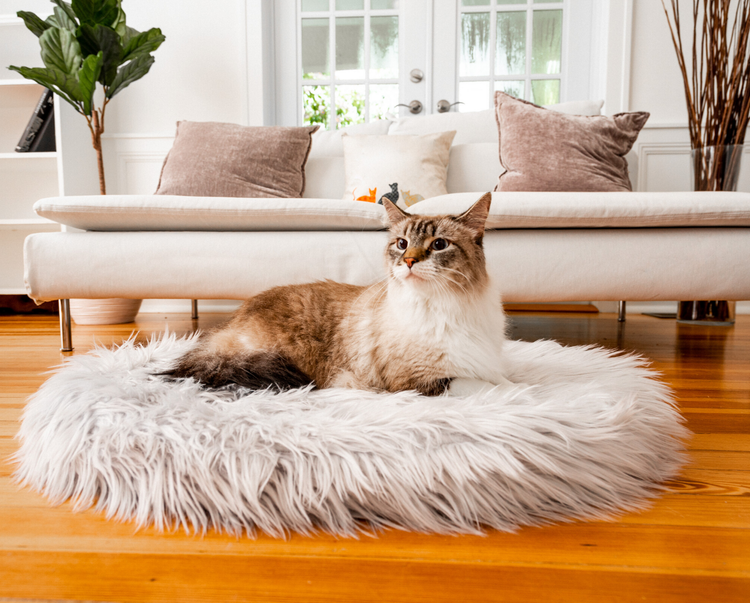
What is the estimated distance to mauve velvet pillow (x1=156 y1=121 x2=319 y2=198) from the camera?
2.39 metres

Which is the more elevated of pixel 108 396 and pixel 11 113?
pixel 11 113

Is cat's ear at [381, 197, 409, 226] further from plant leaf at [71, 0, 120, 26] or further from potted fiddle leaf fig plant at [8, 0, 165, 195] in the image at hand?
plant leaf at [71, 0, 120, 26]

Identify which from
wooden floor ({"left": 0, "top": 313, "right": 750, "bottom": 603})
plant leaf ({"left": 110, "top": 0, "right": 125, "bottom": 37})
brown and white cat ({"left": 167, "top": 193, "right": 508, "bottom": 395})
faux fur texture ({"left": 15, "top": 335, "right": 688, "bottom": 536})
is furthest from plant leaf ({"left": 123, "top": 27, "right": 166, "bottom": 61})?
wooden floor ({"left": 0, "top": 313, "right": 750, "bottom": 603})

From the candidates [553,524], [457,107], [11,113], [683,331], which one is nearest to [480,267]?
[553,524]

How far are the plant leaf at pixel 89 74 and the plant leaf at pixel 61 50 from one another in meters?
0.05

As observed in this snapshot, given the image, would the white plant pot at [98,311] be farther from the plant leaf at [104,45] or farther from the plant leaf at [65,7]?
the plant leaf at [65,7]

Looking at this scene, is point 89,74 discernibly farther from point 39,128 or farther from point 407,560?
point 407,560

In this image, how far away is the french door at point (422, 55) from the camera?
128 inches

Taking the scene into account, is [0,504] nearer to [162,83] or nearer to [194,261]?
[194,261]

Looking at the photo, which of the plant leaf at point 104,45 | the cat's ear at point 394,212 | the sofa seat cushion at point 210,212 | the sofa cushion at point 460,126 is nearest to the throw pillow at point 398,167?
the sofa cushion at point 460,126

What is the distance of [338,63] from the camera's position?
3.41 metres

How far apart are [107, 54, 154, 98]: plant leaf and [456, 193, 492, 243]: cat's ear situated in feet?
7.87

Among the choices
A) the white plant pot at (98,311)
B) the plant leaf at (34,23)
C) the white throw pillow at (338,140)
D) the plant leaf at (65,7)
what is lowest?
the white plant pot at (98,311)

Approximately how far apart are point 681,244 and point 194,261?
5.48ft
